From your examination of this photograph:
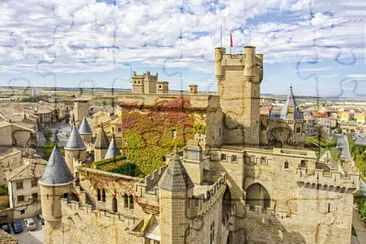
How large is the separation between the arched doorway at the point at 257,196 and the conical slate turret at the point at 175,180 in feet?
26.9

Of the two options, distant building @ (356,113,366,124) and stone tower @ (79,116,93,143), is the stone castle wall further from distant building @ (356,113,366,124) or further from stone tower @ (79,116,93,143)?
distant building @ (356,113,366,124)

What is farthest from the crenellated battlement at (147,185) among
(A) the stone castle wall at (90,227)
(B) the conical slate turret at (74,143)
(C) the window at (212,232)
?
(B) the conical slate turret at (74,143)

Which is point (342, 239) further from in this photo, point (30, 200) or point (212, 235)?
point (30, 200)

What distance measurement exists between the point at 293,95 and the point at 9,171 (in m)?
25.1

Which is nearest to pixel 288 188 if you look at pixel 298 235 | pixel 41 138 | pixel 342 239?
pixel 298 235

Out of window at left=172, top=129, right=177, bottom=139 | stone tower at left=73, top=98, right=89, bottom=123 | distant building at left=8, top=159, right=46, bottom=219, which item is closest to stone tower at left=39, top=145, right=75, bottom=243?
window at left=172, top=129, right=177, bottom=139

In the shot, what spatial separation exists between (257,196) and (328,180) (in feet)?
13.5

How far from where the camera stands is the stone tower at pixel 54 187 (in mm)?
14461

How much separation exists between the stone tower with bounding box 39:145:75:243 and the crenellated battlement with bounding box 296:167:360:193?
12.2 metres

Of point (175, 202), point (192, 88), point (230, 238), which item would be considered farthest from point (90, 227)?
point (192, 88)

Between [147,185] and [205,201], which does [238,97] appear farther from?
[205,201]

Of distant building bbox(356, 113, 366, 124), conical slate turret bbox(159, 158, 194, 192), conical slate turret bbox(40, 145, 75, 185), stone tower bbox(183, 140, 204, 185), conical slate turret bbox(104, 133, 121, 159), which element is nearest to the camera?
conical slate turret bbox(159, 158, 194, 192)

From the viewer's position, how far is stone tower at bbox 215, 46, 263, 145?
1962 cm

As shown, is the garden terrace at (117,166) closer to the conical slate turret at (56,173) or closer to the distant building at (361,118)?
the conical slate turret at (56,173)
